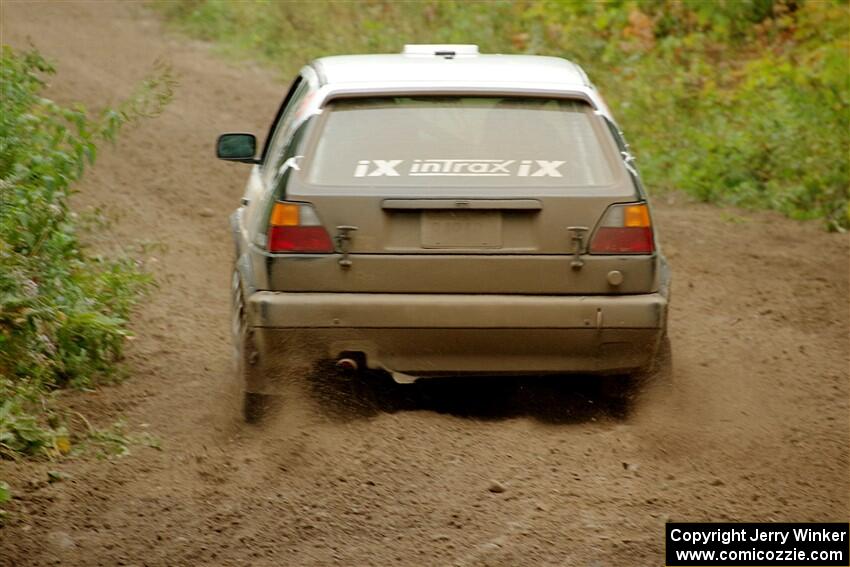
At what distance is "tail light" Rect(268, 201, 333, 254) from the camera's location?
5648 millimetres

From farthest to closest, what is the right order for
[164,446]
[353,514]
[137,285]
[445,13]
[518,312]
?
[445,13] → [137,285] → [164,446] → [518,312] → [353,514]

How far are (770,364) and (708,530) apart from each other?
3.03m

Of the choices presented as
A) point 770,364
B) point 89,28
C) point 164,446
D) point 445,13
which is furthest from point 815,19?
point 164,446

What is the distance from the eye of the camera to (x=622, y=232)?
5711mm

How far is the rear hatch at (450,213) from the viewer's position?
222 inches

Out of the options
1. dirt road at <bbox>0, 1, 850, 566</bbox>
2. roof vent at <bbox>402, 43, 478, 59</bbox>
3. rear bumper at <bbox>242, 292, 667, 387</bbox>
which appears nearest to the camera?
dirt road at <bbox>0, 1, 850, 566</bbox>

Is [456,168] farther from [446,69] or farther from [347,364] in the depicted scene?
[347,364]

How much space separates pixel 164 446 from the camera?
611cm

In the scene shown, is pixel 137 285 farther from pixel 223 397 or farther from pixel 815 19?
pixel 815 19

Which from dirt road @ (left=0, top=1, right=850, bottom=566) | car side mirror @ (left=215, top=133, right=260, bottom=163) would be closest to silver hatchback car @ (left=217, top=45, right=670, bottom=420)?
dirt road @ (left=0, top=1, right=850, bottom=566)

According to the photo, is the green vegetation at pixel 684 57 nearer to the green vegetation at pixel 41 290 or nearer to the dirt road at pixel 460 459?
the dirt road at pixel 460 459

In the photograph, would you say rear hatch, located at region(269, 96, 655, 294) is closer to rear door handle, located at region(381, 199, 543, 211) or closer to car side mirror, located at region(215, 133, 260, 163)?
rear door handle, located at region(381, 199, 543, 211)

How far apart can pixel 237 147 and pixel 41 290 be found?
4.10ft

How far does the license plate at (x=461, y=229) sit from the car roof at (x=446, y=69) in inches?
24.7
